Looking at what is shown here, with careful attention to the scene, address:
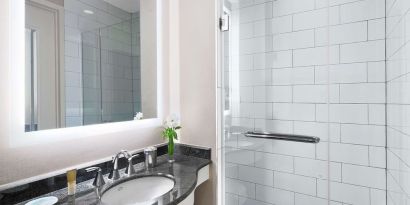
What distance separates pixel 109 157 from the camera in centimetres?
131

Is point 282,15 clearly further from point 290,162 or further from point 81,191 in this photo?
point 81,191

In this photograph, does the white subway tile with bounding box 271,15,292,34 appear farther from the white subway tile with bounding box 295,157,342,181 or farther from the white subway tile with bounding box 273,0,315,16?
the white subway tile with bounding box 295,157,342,181

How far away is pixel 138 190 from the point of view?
1.27 m

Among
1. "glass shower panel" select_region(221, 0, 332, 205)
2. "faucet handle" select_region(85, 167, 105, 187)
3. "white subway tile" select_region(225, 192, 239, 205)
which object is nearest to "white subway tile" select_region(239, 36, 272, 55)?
"glass shower panel" select_region(221, 0, 332, 205)

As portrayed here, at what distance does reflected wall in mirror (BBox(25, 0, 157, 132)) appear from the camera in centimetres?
105

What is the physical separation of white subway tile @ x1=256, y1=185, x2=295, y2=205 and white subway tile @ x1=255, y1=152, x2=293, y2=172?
175mm

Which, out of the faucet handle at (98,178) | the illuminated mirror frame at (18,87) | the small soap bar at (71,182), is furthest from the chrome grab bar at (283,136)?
the illuminated mirror frame at (18,87)

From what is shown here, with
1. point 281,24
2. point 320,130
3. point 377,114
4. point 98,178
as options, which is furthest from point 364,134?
point 98,178

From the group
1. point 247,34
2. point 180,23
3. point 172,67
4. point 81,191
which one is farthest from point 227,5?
point 81,191

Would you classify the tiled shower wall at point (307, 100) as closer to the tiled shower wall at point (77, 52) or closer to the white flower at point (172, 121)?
the white flower at point (172, 121)

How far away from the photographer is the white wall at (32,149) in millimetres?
923

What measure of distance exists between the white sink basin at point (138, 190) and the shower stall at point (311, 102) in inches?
20.3

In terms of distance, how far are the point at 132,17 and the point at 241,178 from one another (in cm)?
149

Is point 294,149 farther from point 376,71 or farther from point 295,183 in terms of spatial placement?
point 376,71
